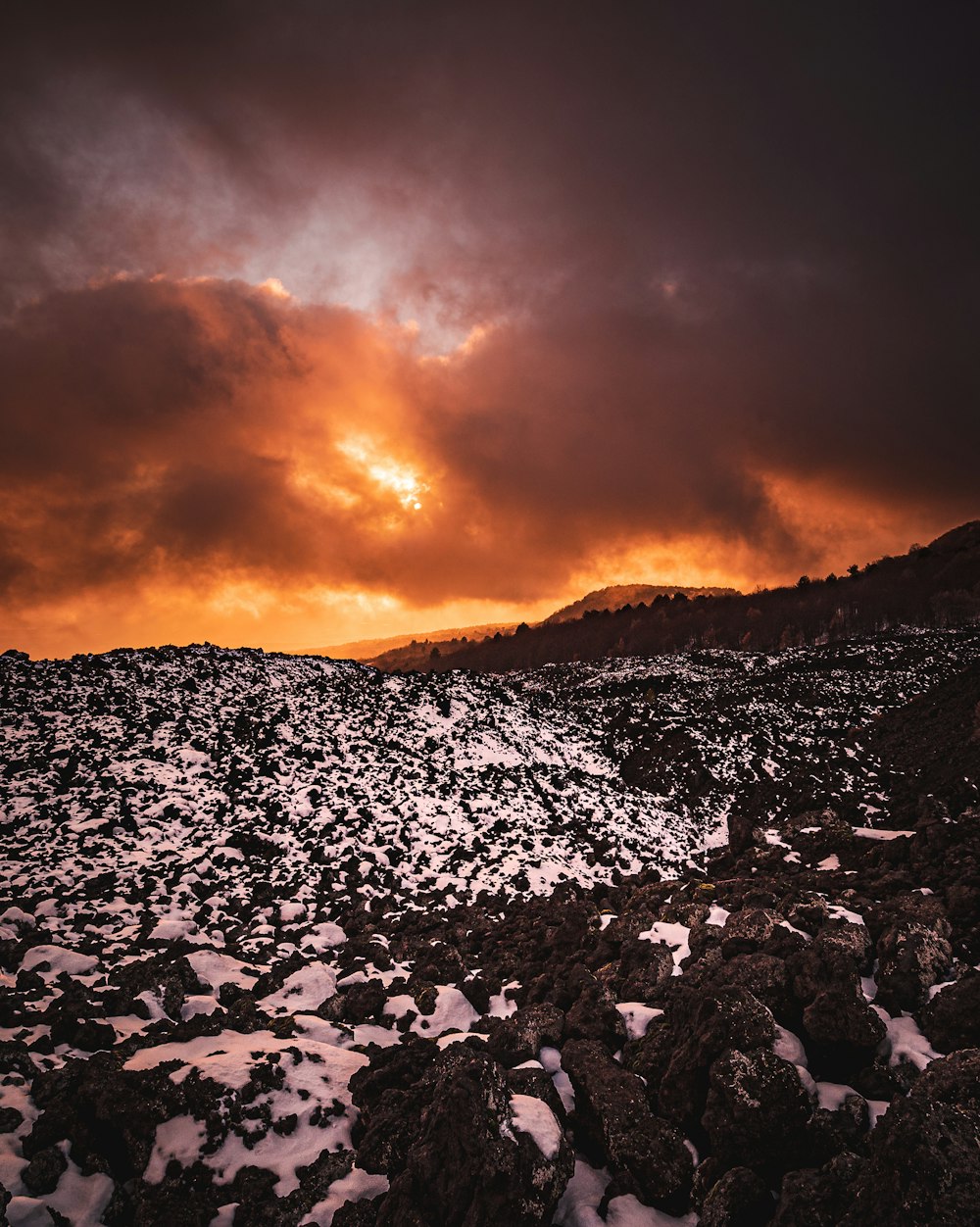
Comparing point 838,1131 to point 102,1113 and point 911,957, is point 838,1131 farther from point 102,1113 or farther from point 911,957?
point 102,1113

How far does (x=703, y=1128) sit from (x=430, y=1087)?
9.43 ft

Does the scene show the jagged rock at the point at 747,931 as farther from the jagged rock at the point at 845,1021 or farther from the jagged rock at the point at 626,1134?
the jagged rock at the point at 626,1134

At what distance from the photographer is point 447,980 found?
10.4 m

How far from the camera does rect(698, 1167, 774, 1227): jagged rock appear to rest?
4793mm

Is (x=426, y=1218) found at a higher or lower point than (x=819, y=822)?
higher

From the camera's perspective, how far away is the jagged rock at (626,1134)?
5.39 m

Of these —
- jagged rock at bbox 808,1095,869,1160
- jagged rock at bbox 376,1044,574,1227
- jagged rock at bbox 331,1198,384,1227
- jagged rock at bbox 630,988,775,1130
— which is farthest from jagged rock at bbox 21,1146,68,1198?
jagged rock at bbox 808,1095,869,1160

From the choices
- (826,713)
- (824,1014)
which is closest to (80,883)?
(824,1014)

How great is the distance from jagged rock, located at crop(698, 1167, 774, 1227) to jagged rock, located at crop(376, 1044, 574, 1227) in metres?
1.20

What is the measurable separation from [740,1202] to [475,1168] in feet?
7.23

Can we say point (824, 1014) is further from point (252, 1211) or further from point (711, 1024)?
point (252, 1211)

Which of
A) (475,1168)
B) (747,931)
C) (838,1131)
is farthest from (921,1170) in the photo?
(747,931)

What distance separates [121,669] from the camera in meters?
25.1

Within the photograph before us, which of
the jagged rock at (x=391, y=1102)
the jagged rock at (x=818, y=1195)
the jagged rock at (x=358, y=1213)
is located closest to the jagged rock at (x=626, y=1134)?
the jagged rock at (x=818, y=1195)
